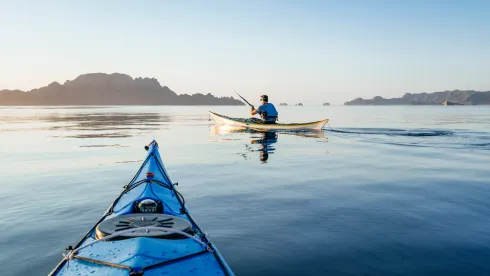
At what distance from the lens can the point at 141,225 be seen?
4836 millimetres

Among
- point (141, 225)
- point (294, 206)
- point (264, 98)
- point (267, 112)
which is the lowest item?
point (294, 206)

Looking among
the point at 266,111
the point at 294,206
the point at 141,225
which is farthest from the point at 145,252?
the point at 266,111

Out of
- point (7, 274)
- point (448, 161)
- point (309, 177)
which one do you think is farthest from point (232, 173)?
point (448, 161)

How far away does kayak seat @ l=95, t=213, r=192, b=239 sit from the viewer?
4.51m

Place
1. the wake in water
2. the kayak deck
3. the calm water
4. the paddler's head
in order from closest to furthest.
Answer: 1. the kayak deck
2. the calm water
3. the wake in water
4. the paddler's head

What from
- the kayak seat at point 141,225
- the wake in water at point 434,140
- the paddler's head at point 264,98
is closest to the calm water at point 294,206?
the kayak seat at point 141,225

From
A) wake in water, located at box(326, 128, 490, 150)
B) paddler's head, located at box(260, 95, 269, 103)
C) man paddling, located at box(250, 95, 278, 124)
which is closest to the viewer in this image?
wake in water, located at box(326, 128, 490, 150)

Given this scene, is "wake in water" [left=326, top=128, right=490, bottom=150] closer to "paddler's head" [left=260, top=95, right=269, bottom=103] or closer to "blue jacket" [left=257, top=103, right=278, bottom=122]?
"blue jacket" [left=257, top=103, right=278, bottom=122]

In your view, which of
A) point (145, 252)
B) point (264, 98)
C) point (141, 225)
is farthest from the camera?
point (264, 98)

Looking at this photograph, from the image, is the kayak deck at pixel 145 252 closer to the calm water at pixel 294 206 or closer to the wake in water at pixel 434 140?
the calm water at pixel 294 206

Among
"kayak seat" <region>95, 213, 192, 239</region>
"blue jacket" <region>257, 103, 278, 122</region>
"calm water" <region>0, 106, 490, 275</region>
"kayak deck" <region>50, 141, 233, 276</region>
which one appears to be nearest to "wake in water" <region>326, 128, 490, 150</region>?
"calm water" <region>0, 106, 490, 275</region>

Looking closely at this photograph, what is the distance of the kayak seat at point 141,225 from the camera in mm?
4508

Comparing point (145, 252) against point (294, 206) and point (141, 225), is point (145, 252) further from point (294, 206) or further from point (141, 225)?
point (294, 206)

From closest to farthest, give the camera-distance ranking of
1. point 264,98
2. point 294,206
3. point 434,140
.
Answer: point 294,206, point 434,140, point 264,98
